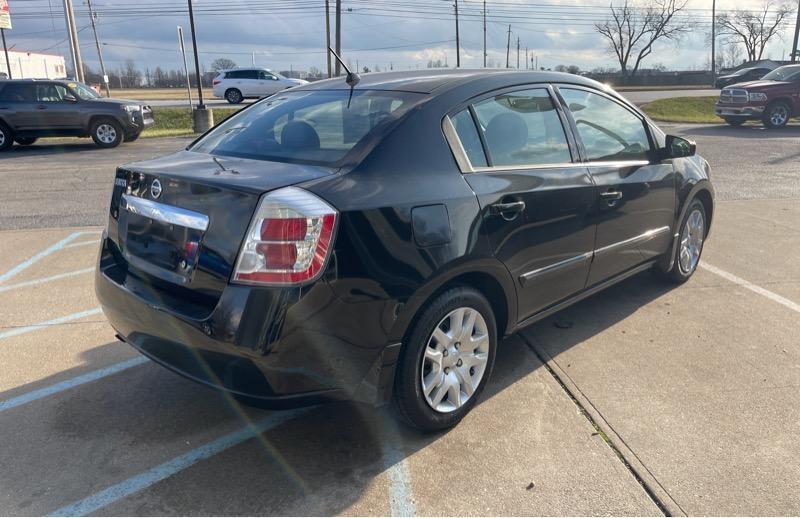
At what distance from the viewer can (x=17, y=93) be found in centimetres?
1513

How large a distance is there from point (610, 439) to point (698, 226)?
2.93 m

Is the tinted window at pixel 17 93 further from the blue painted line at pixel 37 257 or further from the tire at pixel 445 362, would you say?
the tire at pixel 445 362

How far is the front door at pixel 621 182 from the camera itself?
3.75 m

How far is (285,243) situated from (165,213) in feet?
2.31

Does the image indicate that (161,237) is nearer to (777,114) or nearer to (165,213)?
(165,213)

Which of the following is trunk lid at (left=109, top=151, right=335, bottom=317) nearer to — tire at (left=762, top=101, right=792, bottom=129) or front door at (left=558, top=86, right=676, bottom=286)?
front door at (left=558, top=86, right=676, bottom=286)

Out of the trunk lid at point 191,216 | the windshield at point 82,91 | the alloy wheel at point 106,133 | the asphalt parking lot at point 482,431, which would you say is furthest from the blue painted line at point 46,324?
the windshield at point 82,91

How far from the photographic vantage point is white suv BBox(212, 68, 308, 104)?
30078 mm

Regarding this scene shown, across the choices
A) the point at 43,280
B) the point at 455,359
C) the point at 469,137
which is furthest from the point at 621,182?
the point at 43,280

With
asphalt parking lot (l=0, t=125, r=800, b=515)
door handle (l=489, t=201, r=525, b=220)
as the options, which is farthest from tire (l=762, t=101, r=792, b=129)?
door handle (l=489, t=201, r=525, b=220)

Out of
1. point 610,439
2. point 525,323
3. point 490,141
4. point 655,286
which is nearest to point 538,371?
point 525,323

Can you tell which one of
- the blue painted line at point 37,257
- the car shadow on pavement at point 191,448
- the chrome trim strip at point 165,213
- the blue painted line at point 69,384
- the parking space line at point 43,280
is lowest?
the car shadow on pavement at point 191,448

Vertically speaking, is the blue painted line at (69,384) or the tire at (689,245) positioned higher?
the tire at (689,245)

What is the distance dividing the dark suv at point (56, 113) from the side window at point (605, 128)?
47.3 ft
